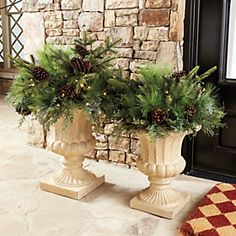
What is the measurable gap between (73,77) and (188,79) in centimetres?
58

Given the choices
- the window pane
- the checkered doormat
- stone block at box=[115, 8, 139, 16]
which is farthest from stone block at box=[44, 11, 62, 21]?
the window pane

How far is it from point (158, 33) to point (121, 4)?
0.32 metres

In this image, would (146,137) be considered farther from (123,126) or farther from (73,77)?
(73,77)

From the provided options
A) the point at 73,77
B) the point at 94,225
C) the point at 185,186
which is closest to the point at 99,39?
the point at 73,77

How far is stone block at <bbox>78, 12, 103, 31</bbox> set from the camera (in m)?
2.42

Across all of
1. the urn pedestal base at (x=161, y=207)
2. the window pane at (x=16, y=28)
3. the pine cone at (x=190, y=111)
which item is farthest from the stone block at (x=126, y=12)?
the window pane at (x=16, y=28)

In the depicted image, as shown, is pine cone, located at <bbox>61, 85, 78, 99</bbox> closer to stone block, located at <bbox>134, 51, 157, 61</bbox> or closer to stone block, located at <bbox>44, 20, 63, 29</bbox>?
stone block, located at <bbox>134, 51, 157, 61</bbox>

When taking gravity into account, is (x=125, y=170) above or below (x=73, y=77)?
below

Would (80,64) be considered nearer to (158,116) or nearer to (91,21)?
(158,116)

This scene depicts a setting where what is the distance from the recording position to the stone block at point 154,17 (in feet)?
7.17

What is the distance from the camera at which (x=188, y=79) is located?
1.76 meters

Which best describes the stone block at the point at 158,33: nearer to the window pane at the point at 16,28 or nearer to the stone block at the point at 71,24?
the stone block at the point at 71,24

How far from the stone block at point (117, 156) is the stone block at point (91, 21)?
85cm

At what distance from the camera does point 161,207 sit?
1.83 m
